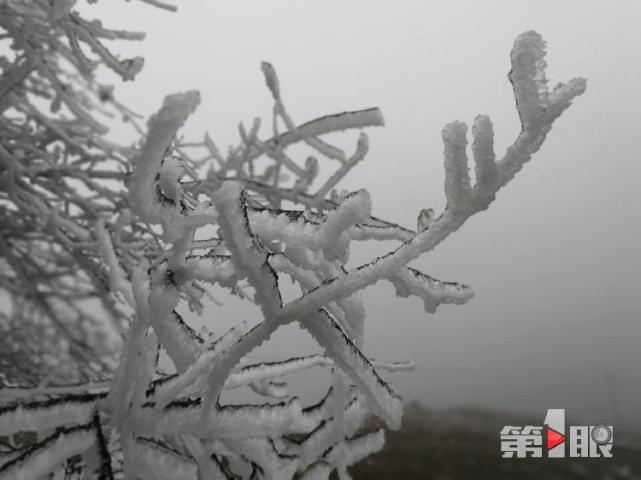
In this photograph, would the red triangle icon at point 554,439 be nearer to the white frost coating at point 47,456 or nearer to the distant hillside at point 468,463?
the distant hillside at point 468,463

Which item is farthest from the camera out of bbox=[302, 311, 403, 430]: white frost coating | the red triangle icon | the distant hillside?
the red triangle icon

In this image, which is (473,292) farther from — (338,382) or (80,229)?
(80,229)

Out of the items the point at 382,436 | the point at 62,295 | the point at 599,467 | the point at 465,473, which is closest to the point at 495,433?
the point at 599,467

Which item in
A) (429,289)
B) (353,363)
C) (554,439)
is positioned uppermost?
(554,439)

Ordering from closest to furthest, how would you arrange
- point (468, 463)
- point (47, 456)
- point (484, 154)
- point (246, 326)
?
point (484, 154) → point (47, 456) → point (246, 326) → point (468, 463)

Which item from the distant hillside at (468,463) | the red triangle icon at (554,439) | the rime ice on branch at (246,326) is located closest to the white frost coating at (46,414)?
the rime ice on branch at (246,326)

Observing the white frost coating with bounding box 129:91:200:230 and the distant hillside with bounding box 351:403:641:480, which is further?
the distant hillside with bounding box 351:403:641:480

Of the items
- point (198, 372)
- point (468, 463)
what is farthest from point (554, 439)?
point (198, 372)

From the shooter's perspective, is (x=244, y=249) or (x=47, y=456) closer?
(x=244, y=249)

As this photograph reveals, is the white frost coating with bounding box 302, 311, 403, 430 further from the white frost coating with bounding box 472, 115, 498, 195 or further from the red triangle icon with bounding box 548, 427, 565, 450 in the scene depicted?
the red triangle icon with bounding box 548, 427, 565, 450

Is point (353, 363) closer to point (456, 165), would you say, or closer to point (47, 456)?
point (456, 165)

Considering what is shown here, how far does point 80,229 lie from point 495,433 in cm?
1054

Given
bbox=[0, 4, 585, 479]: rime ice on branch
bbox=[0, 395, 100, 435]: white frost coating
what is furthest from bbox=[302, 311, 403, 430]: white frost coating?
bbox=[0, 395, 100, 435]: white frost coating

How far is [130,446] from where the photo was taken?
658 millimetres
